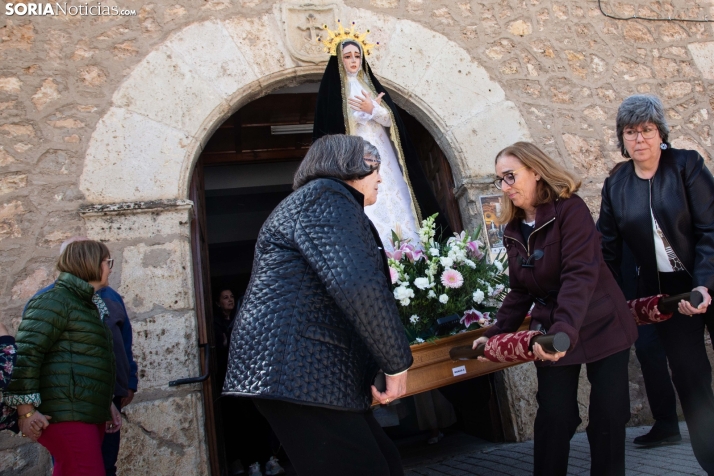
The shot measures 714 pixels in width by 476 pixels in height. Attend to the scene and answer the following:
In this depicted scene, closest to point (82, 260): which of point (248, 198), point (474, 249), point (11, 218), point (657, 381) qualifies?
point (11, 218)

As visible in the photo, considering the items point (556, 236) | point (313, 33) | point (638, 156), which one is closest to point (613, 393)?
point (556, 236)

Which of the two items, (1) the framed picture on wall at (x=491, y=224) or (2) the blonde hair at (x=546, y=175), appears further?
(1) the framed picture on wall at (x=491, y=224)

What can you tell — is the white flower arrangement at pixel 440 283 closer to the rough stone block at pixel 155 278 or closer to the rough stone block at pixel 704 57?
the rough stone block at pixel 155 278

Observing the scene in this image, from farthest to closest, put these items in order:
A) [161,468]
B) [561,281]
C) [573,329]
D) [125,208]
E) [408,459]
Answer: [408,459] < [125,208] < [161,468] < [561,281] < [573,329]

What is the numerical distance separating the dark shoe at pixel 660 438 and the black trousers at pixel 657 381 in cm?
2

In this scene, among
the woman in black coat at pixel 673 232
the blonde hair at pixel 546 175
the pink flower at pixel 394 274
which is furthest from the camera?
the pink flower at pixel 394 274

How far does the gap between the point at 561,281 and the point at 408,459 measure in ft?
7.82

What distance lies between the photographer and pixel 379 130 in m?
3.60

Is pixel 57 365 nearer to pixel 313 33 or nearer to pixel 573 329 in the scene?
pixel 573 329

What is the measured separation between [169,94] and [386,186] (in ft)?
5.32

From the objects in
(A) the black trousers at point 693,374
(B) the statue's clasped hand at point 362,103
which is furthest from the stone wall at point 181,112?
(A) the black trousers at point 693,374

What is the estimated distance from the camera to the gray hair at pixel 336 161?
1807 mm

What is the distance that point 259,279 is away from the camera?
5.36 feet

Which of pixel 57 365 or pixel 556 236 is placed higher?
pixel 556 236
